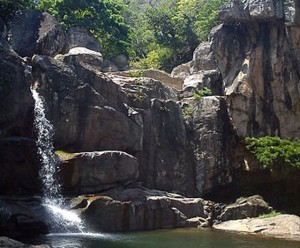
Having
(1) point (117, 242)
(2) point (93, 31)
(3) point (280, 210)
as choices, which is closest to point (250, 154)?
(3) point (280, 210)

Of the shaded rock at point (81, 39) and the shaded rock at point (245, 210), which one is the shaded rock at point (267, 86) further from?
the shaded rock at point (81, 39)

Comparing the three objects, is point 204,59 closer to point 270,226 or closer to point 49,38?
point 49,38

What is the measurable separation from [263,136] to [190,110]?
5246 millimetres

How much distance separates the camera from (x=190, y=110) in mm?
29562

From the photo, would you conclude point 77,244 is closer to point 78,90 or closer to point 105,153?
point 105,153

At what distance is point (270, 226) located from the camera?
22734 millimetres

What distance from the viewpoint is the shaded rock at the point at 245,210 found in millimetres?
25219

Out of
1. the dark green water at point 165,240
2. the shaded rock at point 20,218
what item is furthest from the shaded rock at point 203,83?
the shaded rock at point 20,218

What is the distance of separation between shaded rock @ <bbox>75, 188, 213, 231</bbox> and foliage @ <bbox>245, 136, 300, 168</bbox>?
17.2 feet

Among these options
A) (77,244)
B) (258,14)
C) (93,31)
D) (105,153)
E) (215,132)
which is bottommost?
(77,244)

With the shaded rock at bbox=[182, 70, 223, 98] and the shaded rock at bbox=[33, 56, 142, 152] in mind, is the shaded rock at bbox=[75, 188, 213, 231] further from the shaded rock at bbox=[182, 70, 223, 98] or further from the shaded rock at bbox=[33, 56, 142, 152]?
the shaded rock at bbox=[182, 70, 223, 98]

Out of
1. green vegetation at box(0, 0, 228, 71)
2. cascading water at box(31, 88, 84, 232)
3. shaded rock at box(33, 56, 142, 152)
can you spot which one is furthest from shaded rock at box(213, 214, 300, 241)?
green vegetation at box(0, 0, 228, 71)

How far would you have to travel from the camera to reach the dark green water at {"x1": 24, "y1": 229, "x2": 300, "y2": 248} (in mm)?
16502

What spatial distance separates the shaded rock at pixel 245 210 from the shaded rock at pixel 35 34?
47.8 feet
